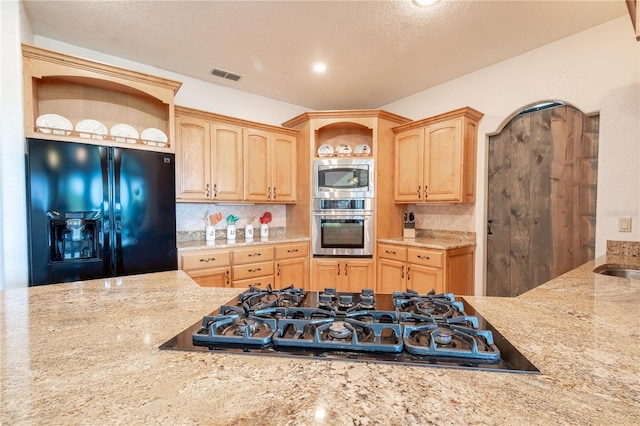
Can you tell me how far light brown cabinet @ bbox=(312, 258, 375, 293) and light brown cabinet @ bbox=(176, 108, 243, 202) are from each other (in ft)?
3.97

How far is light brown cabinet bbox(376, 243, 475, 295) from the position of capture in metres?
2.72

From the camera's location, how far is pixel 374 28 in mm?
2252

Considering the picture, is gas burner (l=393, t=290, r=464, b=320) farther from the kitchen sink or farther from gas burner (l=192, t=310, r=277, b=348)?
the kitchen sink

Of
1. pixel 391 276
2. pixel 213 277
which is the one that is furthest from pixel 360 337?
pixel 391 276

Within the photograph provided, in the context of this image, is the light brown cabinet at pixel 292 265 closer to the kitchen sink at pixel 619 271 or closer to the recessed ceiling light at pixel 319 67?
the recessed ceiling light at pixel 319 67

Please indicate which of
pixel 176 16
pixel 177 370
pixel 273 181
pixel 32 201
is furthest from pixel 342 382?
pixel 273 181

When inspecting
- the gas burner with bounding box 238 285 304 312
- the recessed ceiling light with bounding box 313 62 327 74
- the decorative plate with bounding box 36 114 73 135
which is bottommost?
the gas burner with bounding box 238 285 304 312

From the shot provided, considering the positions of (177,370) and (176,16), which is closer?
(177,370)

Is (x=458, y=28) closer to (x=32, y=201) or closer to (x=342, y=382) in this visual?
(x=342, y=382)

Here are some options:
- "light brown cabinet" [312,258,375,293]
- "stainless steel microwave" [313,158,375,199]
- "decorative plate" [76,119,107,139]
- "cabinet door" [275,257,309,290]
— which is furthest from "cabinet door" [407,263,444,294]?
"decorative plate" [76,119,107,139]

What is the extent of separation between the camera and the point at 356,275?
328 centimetres

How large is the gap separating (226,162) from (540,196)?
3.07 meters

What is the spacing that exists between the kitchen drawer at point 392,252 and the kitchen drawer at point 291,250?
0.84 metres

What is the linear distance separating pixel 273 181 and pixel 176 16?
1.74 m
